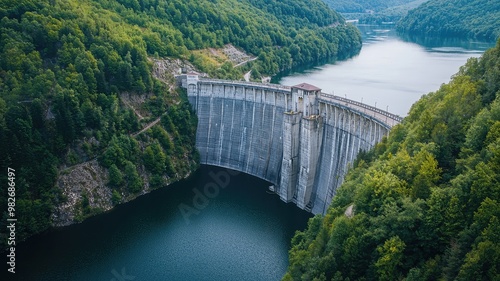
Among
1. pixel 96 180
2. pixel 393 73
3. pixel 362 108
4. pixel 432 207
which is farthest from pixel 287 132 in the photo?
pixel 393 73

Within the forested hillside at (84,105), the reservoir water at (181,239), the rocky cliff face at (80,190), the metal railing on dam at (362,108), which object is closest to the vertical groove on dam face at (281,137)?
the metal railing on dam at (362,108)

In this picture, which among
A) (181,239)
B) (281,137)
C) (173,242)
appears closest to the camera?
(173,242)

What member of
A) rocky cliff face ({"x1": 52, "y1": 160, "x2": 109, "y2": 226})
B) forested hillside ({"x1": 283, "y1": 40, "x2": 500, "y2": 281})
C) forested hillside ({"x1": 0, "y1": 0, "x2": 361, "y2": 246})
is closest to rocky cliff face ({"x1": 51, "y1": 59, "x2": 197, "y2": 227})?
rocky cliff face ({"x1": 52, "y1": 160, "x2": 109, "y2": 226})

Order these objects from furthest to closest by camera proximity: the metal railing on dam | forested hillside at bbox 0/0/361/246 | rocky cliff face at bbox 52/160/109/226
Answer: rocky cliff face at bbox 52/160/109/226 < forested hillside at bbox 0/0/361/246 < the metal railing on dam

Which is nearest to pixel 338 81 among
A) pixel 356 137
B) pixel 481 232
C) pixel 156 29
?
pixel 156 29

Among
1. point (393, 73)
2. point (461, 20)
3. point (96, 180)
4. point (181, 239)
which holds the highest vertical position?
point (461, 20)

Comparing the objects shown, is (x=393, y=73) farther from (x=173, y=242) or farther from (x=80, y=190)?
(x=80, y=190)

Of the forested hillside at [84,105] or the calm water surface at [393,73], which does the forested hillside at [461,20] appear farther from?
the forested hillside at [84,105]

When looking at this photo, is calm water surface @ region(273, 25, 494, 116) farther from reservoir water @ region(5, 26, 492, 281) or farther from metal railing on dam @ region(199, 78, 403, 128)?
reservoir water @ region(5, 26, 492, 281)
